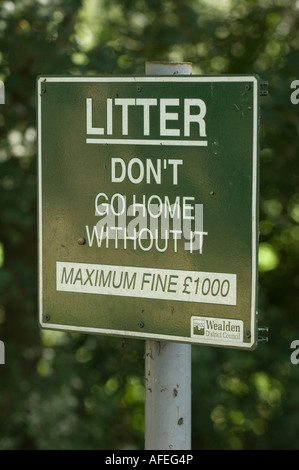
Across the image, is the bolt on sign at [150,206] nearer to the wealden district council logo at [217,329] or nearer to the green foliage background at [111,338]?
the wealden district council logo at [217,329]

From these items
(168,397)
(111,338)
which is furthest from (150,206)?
(111,338)

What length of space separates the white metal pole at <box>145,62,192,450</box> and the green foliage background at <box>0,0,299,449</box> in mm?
3179

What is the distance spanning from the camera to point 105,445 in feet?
21.0

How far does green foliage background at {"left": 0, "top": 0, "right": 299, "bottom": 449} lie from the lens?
5512 mm

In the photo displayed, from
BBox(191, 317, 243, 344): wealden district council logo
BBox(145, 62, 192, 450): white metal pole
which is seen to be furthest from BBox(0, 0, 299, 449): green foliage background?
BBox(191, 317, 243, 344): wealden district council logo

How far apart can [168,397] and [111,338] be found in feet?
13.7

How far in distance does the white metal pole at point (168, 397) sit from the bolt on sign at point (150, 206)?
0.06m

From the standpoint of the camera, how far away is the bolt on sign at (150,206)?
1939mm

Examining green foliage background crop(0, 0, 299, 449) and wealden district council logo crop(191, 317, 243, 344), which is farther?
green foliage background crop(0, 0, 299, 449)

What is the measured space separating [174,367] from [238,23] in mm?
5045

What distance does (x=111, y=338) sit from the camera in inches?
244

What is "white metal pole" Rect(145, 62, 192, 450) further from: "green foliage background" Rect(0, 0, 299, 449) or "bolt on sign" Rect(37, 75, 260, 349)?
"green foliage background" Rect(0, 0, 299, 449)

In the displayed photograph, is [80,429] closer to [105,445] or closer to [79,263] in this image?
[105,445]
